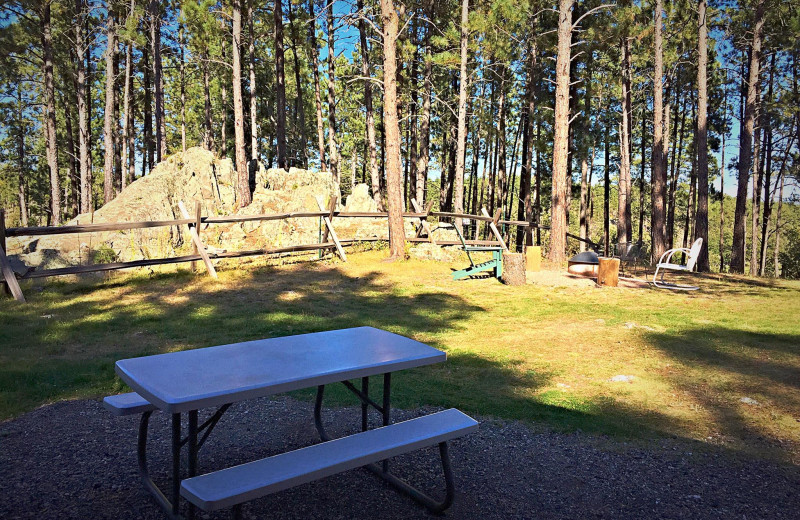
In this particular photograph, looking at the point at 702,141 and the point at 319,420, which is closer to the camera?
the point at 319,420

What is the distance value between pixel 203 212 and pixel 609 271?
43.9 feet

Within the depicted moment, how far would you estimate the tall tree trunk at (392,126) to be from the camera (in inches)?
476

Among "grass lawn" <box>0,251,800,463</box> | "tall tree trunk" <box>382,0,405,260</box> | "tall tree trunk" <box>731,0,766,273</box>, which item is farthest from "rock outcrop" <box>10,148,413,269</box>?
"tall tree trunk" <box>731,0,766,273</box>

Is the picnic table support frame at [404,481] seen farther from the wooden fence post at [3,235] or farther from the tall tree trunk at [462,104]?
the tall tree trunk at [462,104]

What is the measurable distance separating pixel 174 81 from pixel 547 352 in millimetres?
35639

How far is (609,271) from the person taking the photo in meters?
10.4

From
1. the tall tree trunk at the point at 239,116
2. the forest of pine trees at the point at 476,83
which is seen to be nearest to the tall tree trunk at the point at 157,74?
the forest of pine trees at the point at 476,83

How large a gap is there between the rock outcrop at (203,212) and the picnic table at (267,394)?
381 inches

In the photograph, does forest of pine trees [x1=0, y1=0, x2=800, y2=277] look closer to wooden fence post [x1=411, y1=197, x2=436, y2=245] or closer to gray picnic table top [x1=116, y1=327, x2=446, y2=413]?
wooden fence post [x1=411, y1=197, x2=436, y2=245]

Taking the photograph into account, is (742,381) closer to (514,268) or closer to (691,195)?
(514,268)

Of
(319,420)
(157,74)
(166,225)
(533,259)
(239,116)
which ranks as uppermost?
(157,74)

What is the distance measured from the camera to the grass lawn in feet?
14.1

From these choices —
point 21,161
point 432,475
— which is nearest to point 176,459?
point 432,475

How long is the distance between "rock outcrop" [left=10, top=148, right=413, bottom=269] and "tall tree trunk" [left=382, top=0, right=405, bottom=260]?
7.45ft
